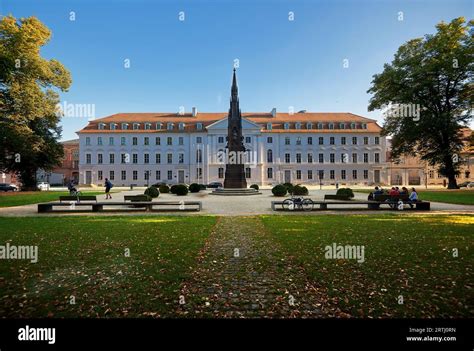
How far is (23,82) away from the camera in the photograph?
76.5ft

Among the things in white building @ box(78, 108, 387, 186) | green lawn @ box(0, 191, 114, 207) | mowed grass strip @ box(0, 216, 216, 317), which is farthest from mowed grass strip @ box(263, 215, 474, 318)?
white building @ box(78, 108, 387, 186)

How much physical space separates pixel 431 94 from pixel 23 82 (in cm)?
4236

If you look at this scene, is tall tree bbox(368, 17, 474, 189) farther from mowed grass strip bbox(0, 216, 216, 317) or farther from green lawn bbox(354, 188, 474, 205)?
mowed grass strip bbox(0, 216, 216, 317)

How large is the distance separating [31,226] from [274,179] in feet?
153

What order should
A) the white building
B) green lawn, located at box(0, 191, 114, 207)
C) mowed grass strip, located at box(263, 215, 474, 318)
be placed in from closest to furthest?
1. mowed grass strip, located at box(263, 215, 474, 318)
2. green lawn, located at box(0, 191, 114, 207)
3. the white building

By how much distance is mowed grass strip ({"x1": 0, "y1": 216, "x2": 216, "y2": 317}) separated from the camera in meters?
3.66

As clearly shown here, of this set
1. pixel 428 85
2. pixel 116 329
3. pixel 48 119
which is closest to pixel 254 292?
pixel 116 329

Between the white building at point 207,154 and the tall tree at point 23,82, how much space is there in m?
23.4

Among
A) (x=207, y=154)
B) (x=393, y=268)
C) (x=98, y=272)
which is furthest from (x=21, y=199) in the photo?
(x=207, y=154)

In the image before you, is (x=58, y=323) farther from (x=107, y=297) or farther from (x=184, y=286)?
(x=184, y=286)

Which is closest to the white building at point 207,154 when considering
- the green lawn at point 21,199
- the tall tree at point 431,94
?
the tall tree at point 431,94

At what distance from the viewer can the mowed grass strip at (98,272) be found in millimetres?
3656

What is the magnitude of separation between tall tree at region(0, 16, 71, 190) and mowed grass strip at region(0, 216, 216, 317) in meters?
20.0

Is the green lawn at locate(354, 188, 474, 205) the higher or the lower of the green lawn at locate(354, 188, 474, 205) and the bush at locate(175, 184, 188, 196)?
the lower
